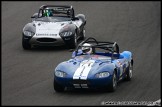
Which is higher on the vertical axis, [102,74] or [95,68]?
[95,68]

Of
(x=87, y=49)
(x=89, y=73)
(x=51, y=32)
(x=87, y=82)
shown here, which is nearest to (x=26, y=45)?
(x=51, y=32)

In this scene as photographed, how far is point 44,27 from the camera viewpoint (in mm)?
23094

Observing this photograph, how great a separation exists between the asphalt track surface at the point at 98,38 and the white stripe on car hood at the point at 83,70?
44cm

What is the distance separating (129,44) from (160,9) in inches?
293

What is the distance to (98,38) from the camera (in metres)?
26.1

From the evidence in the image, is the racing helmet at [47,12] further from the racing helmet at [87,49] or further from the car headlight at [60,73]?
the car headlight at [60,73]

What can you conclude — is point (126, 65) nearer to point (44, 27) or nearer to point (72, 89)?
point (72, 89)

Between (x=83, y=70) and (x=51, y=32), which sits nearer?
(x=83, y=70)

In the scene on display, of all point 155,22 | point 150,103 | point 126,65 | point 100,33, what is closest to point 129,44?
point 100,33

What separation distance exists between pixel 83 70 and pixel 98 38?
33.8ft

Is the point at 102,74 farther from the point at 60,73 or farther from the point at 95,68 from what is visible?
the point at 60,73

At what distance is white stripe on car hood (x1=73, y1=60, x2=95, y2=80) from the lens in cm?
1560

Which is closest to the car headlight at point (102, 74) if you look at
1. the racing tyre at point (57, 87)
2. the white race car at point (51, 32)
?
the racing tyre at point (57, 87)

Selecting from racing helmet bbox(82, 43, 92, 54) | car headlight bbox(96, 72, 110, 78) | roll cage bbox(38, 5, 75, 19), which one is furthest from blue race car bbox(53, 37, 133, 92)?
roll cage bbox(38, 5, 75, 19)
